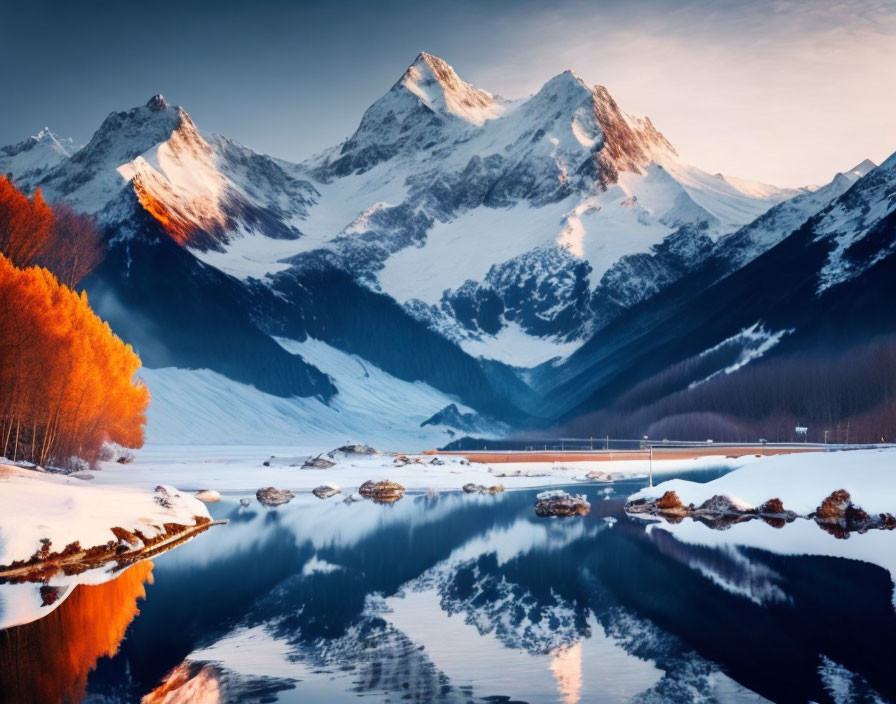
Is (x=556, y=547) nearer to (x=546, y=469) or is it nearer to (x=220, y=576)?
(x=220, y=576)

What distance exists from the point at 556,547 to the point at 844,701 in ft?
92.9

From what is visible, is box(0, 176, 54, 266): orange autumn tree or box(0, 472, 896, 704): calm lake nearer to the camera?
box(0, 472, 896, 704): calm lake

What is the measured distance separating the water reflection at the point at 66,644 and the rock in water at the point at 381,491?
→ 4779 cm

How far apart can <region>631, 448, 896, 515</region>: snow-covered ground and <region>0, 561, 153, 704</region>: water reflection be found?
4402 centimetres

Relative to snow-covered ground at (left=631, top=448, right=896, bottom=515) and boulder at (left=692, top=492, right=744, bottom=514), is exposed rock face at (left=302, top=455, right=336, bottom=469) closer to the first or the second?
Result: snow-covered ground at (left=631, top=448, right=896, bottom=515)

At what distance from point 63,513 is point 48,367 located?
2409cm

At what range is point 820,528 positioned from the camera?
55625 mm

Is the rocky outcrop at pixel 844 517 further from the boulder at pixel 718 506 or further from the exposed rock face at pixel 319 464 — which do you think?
the exposed rock face at pixel 319 464

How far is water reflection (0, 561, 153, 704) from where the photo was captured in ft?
72.7

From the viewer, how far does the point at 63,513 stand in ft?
141

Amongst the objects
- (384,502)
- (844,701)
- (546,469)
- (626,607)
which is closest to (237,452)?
(546,469)

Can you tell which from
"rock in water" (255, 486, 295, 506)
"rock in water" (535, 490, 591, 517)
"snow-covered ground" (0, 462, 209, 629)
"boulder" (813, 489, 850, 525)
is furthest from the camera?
"rock in water" (255, 486, 295, 506)

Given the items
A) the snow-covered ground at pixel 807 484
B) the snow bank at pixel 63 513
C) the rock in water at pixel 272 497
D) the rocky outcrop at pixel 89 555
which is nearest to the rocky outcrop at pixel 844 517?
the snow-covered ground at pixel 807 484

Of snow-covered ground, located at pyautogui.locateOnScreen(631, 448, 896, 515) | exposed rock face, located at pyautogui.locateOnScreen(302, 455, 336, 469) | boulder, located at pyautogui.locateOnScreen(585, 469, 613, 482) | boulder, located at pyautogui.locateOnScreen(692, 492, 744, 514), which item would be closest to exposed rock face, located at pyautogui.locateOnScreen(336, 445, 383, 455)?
exposed rock face, located at pyautogui.locateOnScreen(302, 455, 336, 469)
